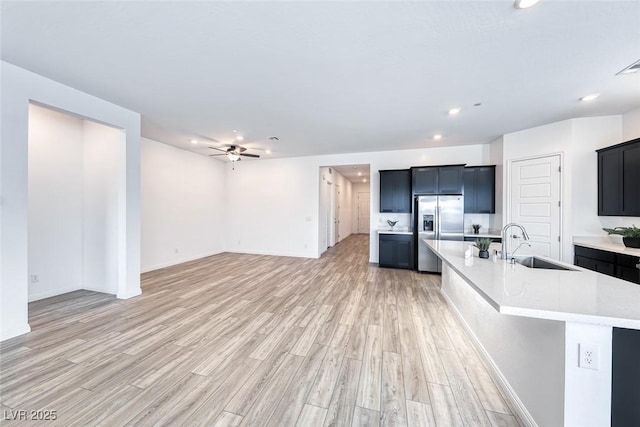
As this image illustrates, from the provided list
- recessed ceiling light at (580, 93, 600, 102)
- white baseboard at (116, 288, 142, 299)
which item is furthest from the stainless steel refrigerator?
white baseboard at (116, 288, 142, 299)

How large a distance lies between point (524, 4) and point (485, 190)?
4.14 meters

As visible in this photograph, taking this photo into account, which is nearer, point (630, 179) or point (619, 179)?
point (630, 179)

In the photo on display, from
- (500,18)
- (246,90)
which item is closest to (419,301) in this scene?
(500,18)

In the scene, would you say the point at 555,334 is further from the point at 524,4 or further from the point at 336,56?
the point at 336,56

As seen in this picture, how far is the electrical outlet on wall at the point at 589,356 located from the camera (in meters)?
1.19

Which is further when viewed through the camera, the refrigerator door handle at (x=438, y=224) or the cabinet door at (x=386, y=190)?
the cabinet door at (x=386, y=190)

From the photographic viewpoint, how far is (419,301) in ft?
11.6

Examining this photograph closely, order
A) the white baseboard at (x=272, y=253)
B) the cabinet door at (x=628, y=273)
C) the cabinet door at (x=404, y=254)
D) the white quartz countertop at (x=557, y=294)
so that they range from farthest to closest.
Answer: the white baseboard at (x=272, y=253) < the cabinet door at (x=404, y=254) < the cabinet door at (x=628, y=273) < the white quartz countertop at (x=557, y=294)

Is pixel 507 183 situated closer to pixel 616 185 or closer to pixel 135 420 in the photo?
pixel 616 185

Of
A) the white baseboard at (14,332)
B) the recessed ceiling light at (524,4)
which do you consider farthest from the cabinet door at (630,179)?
the white baseboard at (14,332)

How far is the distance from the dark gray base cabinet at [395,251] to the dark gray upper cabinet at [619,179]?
116 inches

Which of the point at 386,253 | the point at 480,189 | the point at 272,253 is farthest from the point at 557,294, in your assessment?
the point at 272,253

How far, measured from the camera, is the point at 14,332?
8.00ft

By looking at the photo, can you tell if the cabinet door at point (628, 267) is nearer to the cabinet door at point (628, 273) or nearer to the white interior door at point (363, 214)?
the cabinet door at point (628, 273)
